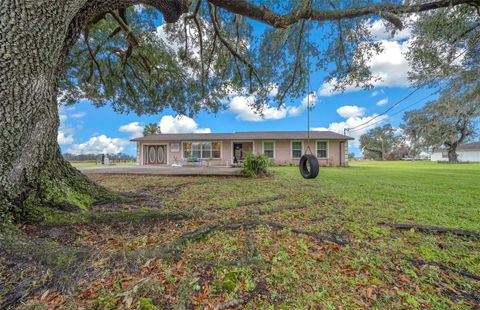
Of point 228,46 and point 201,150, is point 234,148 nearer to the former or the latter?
point 201,150

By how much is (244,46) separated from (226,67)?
39.5 inches

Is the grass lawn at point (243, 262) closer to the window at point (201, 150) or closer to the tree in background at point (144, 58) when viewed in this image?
the tree in background at point (144, 58)

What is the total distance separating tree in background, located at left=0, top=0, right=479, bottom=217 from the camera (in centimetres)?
217

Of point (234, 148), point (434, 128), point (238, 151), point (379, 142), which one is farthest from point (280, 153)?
point (379, 142)

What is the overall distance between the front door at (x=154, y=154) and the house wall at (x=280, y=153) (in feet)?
1.11

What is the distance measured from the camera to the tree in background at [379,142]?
172 feet

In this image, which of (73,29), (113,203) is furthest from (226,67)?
(113,203)

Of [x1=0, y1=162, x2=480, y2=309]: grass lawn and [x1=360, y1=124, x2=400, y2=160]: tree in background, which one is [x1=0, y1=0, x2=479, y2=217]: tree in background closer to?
[x1=0, y1=162, x2=480, y2=309]: grass lawn

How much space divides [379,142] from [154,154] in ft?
189

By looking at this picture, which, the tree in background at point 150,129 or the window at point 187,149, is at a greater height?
the tree in background at point 150,129

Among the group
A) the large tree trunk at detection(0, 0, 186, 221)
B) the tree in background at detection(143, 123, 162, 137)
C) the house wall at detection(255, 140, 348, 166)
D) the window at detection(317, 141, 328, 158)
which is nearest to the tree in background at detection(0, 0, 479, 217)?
the large tree trunk at detection(0, 0, 186, 221)

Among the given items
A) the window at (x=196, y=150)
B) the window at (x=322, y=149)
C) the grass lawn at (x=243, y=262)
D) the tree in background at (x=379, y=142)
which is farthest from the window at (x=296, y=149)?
the tree in background at (x=379, y=142)

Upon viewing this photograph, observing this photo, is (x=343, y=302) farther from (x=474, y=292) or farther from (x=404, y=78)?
(x=404, y=78)

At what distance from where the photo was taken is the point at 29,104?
7.31 feet
